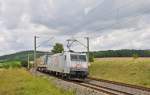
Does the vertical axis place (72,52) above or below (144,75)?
above

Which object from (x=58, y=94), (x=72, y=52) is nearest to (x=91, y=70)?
(x=72, y=52)

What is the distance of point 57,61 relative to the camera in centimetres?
4716

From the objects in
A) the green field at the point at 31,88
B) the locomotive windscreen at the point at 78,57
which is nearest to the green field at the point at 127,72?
the locomotive windscreen at the point at 78,57

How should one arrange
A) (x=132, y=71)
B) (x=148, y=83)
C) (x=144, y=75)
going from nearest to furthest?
(x=148, y=83)
(x=144, y=75)
(x=132, y=71)

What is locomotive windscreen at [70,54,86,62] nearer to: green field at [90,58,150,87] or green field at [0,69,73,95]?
green field at [90,58,150,87]

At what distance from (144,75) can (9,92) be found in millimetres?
18527

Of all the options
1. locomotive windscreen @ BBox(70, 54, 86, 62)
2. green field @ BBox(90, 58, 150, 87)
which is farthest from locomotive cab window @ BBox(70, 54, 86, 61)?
green field @ BBox(90, 58, 150, 87)

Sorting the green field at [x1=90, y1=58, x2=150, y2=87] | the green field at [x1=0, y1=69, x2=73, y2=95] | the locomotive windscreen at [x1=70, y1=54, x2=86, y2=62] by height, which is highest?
the locomotive windscreen at [x1=70, y1=54, x2=86, y2=62]

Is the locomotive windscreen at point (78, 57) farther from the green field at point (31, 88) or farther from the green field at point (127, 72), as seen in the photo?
the green field at point (31, 88)

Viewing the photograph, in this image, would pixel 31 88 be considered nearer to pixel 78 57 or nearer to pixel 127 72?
pixel 78 57

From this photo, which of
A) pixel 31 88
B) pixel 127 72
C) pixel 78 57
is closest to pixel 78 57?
pixel 78 57

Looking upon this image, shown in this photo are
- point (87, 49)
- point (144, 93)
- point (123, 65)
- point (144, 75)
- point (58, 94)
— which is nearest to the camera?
point (58, 94)

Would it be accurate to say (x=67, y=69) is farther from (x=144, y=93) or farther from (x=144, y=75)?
(x=144, y=93)

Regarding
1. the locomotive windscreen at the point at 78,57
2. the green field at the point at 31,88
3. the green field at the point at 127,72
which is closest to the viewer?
the green field at the point at 31,88
